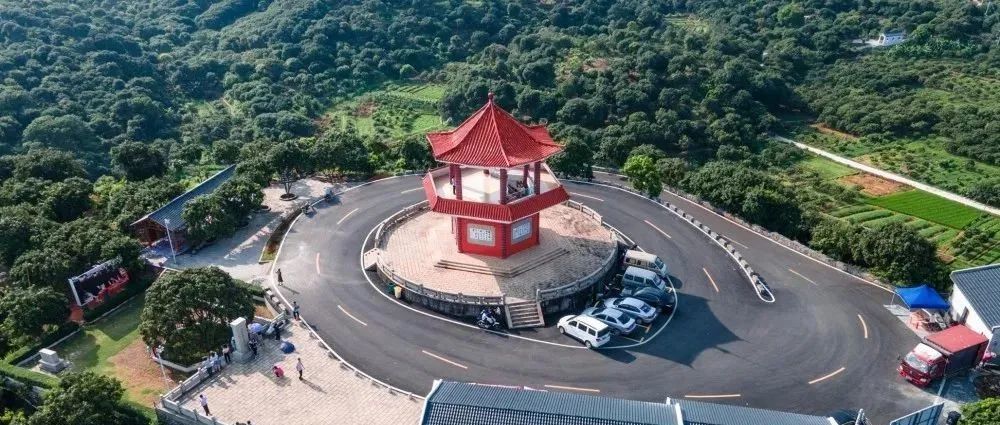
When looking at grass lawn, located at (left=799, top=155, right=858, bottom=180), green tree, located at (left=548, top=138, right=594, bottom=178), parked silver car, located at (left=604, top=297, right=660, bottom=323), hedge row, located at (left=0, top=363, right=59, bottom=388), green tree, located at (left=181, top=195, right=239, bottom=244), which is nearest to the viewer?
hedge row, located at (left=0, top=363, right=59, bottom=388)

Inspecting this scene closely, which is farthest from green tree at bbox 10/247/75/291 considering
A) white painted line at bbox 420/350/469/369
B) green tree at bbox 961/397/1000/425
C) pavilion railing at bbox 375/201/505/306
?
green tree at bbox 961/397/1000/425

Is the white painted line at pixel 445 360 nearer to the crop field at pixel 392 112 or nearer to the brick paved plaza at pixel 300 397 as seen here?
the brick paved plaza at pixel 300 397

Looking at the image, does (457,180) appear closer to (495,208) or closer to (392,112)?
(495,208)

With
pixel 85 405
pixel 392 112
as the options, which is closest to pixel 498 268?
pixel 85 405

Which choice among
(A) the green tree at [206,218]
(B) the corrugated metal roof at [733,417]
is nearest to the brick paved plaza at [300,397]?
(B) the corrugated metal roof at [733,417]

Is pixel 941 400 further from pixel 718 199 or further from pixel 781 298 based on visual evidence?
pixel 718 199

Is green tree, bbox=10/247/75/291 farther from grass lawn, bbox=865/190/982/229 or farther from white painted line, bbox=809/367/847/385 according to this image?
grass lawn, bbox=865/190/982/229

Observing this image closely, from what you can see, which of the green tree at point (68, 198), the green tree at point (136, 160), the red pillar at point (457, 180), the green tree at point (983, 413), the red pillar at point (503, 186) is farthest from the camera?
the green tree at point (136, 160)
